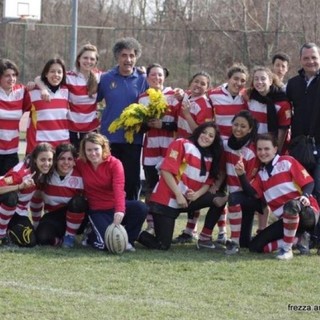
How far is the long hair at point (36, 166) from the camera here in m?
8.02

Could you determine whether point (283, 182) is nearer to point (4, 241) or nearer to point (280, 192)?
point (280, 192)

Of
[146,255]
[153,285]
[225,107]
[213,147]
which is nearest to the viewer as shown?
[153,285]

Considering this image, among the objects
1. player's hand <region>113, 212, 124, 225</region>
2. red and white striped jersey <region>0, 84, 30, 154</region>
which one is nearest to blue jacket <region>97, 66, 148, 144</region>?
red and white striped jersey <region>0, 84, 30, 154</region>

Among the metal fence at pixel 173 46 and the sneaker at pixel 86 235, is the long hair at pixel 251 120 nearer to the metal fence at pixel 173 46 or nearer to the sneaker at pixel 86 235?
the sneaker at pixel 86 235

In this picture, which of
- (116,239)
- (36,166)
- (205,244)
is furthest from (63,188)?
(205,244)

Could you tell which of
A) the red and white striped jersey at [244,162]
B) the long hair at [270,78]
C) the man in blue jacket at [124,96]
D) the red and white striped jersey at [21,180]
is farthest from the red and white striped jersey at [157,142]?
the red and white striped jersey at [21,180]

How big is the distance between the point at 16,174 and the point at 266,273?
7.73ft

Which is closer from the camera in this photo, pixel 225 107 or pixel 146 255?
pixel 146 255

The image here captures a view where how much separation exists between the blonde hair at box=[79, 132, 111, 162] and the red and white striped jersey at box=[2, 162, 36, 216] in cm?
50

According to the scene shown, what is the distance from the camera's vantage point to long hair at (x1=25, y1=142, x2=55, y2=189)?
8.02m

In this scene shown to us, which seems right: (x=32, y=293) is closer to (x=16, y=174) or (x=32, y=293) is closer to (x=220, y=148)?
(x=16, y=174)

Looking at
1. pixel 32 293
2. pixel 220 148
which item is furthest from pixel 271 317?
pixel 220 148

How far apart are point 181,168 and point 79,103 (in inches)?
47.4

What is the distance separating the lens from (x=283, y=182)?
8078 millimetres
